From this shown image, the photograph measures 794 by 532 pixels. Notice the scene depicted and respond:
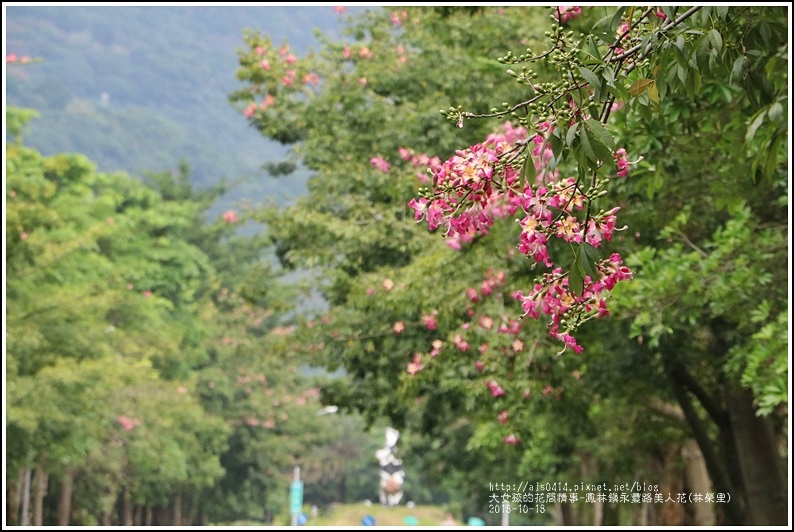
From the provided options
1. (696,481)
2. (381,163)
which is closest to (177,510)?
(696,481)

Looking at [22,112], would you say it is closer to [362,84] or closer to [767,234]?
[362,84]

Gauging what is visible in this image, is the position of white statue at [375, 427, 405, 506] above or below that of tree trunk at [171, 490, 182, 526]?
above

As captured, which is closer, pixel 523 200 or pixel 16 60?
pixel 523 200

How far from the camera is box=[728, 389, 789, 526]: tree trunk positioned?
12.3 meters

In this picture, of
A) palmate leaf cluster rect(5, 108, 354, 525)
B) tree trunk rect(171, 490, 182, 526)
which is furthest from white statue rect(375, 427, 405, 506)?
tree trunk rect(171, 490, 182, 526)

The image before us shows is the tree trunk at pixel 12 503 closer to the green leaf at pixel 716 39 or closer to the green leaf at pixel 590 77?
the green leaf at pixel 716 39

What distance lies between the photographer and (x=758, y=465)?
41.1 feet

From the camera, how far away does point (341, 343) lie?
52.0 feet

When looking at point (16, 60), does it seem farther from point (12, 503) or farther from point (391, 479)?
point (391, 479)

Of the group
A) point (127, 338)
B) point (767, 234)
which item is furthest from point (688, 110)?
point (127, 338)

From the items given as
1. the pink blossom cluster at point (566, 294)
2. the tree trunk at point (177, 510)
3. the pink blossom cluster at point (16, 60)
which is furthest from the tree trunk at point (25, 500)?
the pink blossom cluster at point (566, 294)

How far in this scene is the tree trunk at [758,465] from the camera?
12.3 meters

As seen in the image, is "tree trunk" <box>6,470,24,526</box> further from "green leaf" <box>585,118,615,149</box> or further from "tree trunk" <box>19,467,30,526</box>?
"green leaf" <box>585,118,615,149</box>

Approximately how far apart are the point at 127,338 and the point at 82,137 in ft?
461
